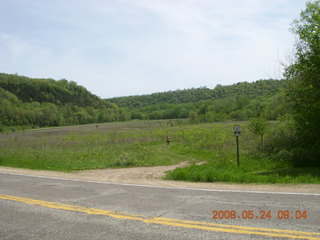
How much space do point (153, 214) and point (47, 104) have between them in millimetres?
150565

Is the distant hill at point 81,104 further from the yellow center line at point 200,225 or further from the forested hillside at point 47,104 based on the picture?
the yellow center line at point 200,225

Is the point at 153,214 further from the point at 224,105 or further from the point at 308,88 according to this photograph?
the point at 224,105

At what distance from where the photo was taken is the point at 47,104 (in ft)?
477

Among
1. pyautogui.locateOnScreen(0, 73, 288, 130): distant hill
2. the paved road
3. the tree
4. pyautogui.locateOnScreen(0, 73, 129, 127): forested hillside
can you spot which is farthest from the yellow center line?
pyautogui.locateOnScreen(0, 73, 129, 127): forested hillside

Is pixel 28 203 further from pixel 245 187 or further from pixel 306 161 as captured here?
pixel 306 161

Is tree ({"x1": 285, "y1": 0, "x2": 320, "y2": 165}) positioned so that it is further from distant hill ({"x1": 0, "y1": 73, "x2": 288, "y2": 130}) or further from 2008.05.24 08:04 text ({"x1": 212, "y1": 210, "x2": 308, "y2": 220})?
distant hill ({"x1": 0, "y1": 73, "x2": 288, "y2": 130})

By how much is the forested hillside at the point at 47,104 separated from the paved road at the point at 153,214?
354 feet

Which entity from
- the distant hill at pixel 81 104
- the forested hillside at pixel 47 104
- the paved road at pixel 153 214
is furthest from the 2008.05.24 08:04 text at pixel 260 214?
the forested hillside at pixel 47 104

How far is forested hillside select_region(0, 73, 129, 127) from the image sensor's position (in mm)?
112750

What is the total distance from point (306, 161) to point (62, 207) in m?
16.2

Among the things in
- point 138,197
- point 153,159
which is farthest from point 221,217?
point 153,159

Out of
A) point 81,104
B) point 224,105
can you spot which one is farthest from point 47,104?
point 224,105

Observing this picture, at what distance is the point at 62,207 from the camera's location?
6.99 m

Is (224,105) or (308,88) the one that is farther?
(224,105)
